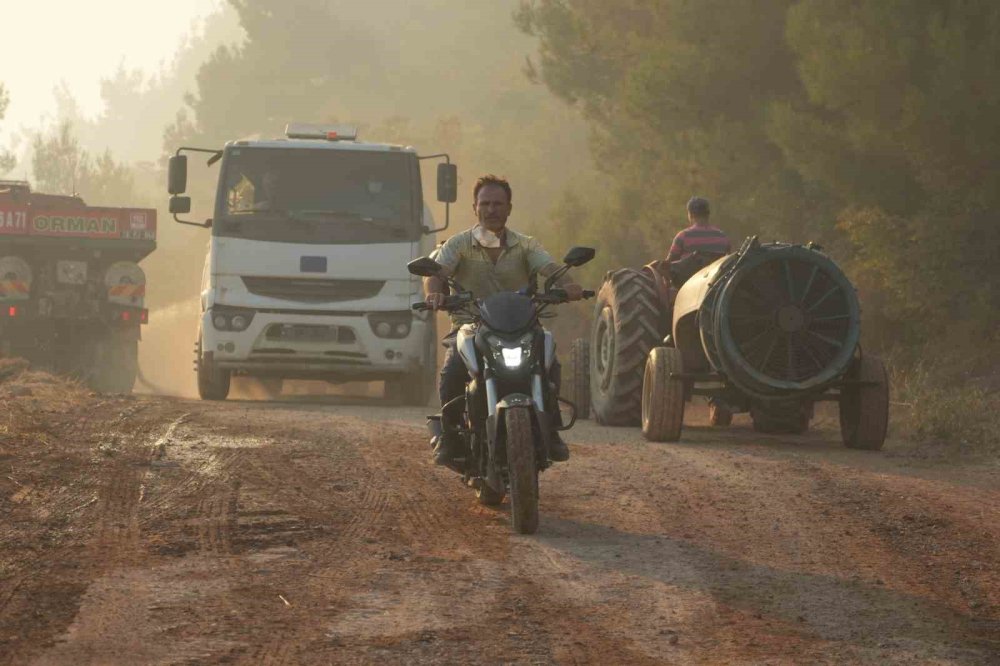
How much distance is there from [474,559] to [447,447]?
1414 millimetres

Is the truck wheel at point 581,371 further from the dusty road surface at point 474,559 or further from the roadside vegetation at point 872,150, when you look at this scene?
the dusty road surface at point 474,559

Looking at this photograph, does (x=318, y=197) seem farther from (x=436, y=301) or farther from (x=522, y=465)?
(x=522, y=465)

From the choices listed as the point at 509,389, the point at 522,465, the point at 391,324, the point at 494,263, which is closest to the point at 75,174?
the point at 391,324

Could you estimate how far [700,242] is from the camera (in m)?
14.0

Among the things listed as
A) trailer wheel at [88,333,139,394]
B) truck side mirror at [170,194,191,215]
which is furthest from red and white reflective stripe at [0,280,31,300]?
truck side mirror at [170,194,191,215]

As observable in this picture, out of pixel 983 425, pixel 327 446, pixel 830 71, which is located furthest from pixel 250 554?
pixel 830 71

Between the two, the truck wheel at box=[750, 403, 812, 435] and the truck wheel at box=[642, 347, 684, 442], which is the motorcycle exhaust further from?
the truck wheel at box=[750, 403, 812, 435]

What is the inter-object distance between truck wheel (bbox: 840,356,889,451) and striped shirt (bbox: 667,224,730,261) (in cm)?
190

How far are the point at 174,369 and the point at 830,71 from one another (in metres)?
15.3

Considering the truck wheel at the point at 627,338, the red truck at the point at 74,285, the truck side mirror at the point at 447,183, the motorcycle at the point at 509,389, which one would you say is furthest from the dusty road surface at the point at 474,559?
the red truck at the point at 74,285

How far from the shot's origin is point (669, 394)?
1255 centimetres

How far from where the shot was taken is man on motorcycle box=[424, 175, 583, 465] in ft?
27.5

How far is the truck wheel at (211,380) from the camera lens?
17.5m

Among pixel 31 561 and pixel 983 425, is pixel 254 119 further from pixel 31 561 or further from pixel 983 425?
pixel 31 561
